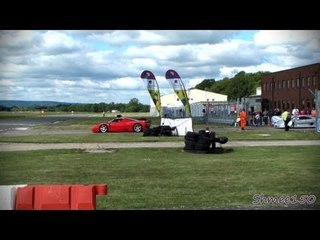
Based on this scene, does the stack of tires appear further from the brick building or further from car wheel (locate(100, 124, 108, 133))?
the brick building

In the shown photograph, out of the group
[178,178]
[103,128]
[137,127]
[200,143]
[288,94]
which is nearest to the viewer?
[178,178]

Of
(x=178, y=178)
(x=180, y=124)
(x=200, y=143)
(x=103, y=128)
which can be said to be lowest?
(x=178, y=178)

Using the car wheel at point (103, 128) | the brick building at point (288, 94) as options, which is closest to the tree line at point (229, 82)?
the brick building at point (288, 94)

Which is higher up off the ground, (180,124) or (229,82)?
(229,82)

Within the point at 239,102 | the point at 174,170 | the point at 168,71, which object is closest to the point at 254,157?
the point at 174,170

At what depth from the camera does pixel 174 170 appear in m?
11.1

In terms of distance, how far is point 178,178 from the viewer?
399 inches

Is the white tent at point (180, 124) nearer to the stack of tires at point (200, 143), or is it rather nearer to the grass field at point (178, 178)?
the stack of tires at point (200, 143)

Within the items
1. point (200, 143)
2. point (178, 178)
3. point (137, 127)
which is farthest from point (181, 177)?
point (137, 127)

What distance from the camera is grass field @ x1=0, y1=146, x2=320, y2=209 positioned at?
27.2ft

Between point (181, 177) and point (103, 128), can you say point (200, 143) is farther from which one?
point (103, 128)

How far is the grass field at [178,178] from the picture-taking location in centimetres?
830

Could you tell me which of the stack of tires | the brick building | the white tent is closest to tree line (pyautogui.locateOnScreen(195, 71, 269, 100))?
the stack of tires
